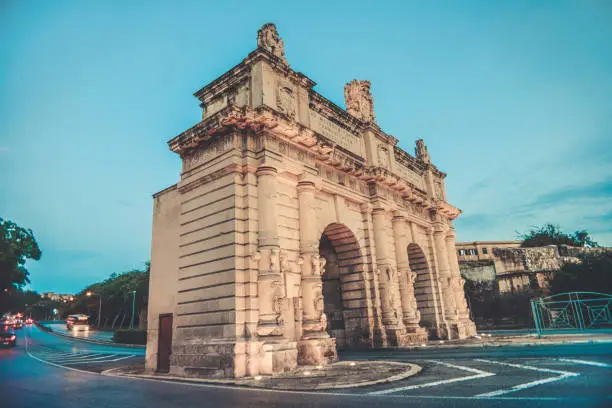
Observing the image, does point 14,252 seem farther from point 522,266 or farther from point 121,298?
point 522,266

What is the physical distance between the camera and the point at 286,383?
9711 millimetres

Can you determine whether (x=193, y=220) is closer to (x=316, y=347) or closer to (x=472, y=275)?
(x=316, y=347)

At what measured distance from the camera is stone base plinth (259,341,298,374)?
11627 millimetres

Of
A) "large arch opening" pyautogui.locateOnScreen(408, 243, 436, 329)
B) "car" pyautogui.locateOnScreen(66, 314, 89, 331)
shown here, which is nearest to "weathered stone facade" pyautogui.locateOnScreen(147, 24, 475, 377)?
"large arch opening" pyautogui.locateOnScreen(408, 243, 436, 329)

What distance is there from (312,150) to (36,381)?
502 inches

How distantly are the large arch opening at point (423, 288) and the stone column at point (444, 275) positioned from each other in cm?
108

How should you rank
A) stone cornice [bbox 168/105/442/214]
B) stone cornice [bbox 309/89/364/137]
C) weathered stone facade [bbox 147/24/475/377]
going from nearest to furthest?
weathered stone facade [bbox 147/24/475/377] < stone cornice [bbox 168/105/442/214] < stone cornice [bbox 309/89/364/137]

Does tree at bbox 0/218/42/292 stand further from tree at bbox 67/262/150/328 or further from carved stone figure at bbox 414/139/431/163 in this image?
carved stone figure at bbox 414/139/431/163

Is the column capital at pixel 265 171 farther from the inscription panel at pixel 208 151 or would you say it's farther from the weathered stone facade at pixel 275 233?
the inscription panel at pixel 208 151

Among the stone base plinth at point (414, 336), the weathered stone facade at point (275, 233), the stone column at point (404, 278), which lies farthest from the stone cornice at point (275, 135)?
the stone base plinth at point (414, 336)

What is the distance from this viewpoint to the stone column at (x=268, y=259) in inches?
486

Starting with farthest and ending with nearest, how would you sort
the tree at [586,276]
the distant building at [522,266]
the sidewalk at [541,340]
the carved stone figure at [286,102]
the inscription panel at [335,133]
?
1. the distant building at [522,266]
2. the tree at [586,276]
3. the inscription panel at [335,133]
4. the carved stone figure at [286,102]
5. the sidewalk at [541,340]

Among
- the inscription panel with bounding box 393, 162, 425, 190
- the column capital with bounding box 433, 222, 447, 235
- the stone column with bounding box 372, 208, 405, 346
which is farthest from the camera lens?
the column capital with bounding box 433, 222, 447, 235

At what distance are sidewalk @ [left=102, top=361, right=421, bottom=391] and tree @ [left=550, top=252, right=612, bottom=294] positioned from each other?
116ft
